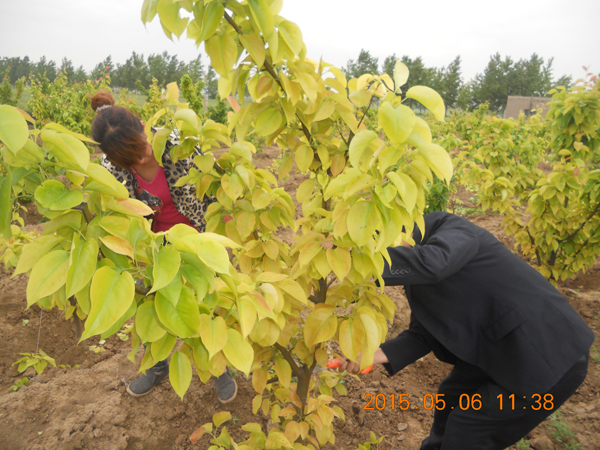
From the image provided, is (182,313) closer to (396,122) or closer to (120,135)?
(396,122)

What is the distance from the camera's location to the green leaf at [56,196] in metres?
0.67

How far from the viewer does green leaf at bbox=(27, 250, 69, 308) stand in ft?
2.20

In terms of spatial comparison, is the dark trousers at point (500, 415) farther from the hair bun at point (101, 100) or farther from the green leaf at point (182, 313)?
the hair bun at point (101, 100)

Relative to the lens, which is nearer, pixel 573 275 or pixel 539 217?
pixel 539 217

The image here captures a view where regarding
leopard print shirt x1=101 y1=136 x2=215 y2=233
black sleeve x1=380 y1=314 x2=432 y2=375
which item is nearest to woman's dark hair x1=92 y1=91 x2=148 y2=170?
leopard print shirt x1=101 y1=136 x2=215 y2=233

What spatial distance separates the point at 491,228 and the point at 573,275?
2136 millimetres

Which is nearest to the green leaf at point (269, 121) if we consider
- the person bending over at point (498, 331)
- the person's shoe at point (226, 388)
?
the person bending over at point (498, 331)

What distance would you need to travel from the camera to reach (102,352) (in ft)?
10.2

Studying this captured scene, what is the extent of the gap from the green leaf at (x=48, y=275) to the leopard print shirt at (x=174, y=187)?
1.41 m

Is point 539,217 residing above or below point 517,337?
above

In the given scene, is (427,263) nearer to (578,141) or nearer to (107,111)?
(107,111)

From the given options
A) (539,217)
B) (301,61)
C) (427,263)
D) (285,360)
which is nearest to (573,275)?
(539,217)

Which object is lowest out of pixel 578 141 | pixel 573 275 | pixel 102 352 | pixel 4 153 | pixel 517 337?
pixel 102 352

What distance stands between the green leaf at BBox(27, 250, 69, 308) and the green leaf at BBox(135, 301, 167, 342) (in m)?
0.17
